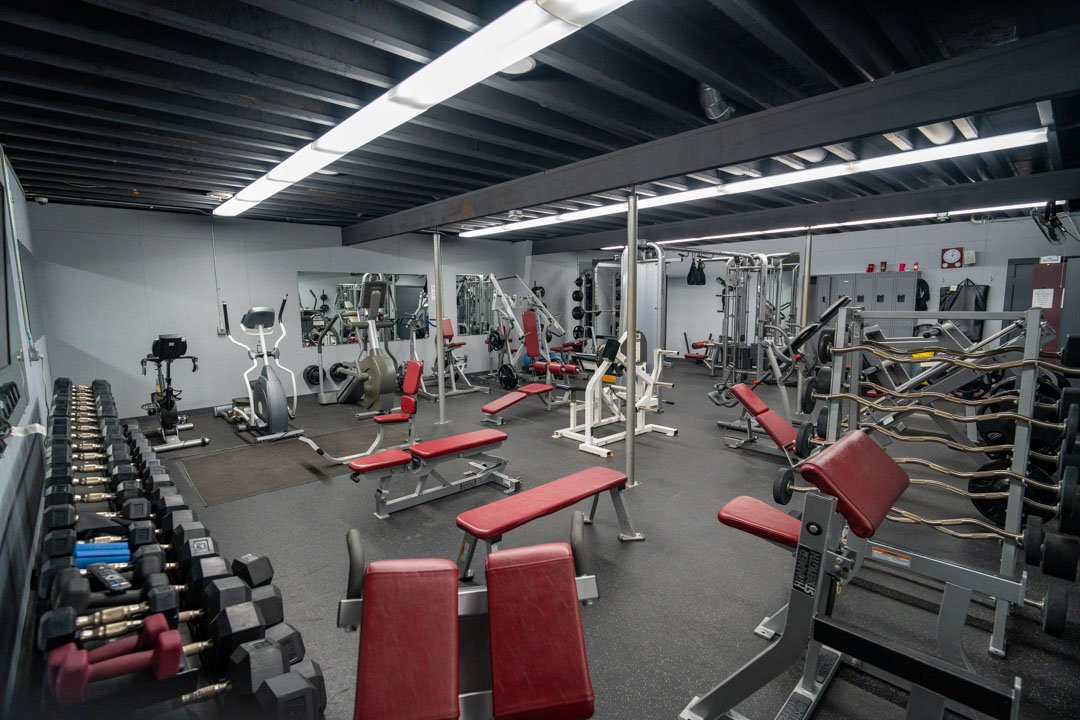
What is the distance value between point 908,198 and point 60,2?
19.8 feet

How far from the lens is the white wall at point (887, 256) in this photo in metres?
6.79

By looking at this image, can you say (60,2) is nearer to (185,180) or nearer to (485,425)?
(185,180)

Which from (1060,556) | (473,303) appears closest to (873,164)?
(1060,556)

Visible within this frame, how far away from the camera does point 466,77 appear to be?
82.4 inches

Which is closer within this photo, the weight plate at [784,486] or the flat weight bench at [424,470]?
the weight plate at [784,486]

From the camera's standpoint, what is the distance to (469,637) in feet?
4.77

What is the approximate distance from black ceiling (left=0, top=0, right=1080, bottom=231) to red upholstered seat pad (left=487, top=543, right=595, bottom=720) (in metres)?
1.87

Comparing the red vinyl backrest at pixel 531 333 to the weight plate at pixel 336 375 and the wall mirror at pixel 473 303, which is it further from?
the weight plate at pixel 336 375

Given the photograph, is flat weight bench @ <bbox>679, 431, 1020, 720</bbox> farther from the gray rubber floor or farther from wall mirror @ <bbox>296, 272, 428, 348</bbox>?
wall mirror @ <bbox>296, 272, 428, 348</bbox>

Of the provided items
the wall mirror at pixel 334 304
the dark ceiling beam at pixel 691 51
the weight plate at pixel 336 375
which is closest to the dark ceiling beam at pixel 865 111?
the dark ceiling beam at pixel 691 51

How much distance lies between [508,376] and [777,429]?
436 cm

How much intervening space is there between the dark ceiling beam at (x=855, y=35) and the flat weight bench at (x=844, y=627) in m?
1.57

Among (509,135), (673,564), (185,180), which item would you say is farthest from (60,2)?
(673,564)

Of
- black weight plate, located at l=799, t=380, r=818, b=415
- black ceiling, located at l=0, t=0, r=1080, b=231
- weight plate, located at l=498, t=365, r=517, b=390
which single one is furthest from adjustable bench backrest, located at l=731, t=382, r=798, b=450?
weight plate, located at l=498, t=365, r=517, b=390
